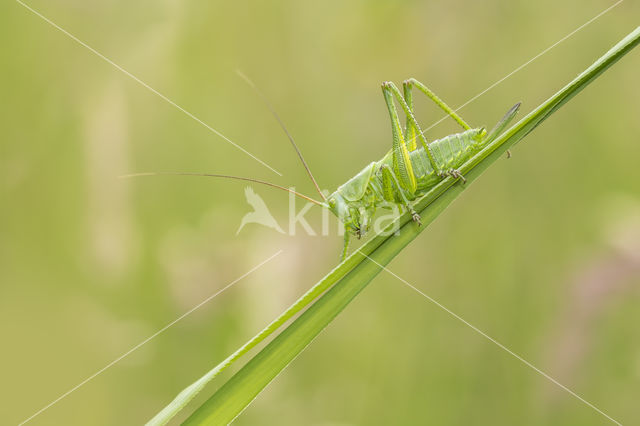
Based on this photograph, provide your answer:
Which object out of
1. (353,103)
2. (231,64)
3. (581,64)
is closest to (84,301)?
(231,64)

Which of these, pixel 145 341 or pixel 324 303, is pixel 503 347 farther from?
pixel 145 341

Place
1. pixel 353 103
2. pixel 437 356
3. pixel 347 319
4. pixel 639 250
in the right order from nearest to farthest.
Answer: pixel 639 250, pixel 437 356, pixel 347 319, pixel 353 103

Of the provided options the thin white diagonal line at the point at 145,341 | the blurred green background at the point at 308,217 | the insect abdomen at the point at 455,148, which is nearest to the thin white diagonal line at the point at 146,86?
the blurred green background at the point at 308,217

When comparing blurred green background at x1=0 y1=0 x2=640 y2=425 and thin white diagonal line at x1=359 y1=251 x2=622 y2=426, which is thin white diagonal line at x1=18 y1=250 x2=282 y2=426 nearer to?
blurred green background at x1=0 y1=0 x2=640 y2=425

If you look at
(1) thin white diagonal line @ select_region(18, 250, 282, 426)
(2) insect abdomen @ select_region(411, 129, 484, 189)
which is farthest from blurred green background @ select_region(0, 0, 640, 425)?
(2) insect abdomen @ select_region(411, 129, 484, 189)

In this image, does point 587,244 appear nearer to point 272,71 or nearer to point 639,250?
point 639,250

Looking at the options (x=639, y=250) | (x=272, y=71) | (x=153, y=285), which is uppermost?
(x=272, y=71)
